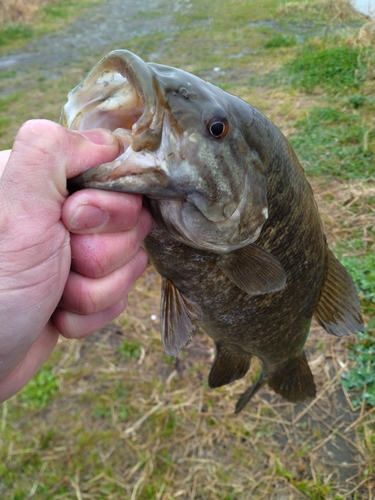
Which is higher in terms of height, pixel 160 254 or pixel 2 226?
pixel 2 226

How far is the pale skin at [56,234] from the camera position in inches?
36.1

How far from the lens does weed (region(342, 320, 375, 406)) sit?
8.07 ft

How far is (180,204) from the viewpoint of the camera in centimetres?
107

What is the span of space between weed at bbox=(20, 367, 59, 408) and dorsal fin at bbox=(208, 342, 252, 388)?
1.41 meters

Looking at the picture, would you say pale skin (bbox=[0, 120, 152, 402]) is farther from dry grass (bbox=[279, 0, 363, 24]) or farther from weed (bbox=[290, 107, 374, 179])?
dry grass (bbox=[279, 0, 363, 24])

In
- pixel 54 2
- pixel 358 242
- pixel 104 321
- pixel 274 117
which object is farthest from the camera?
pixel 54 2

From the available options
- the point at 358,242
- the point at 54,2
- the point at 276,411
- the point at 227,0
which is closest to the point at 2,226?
the point at 276,411

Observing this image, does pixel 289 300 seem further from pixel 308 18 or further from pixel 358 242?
pixel 308 18

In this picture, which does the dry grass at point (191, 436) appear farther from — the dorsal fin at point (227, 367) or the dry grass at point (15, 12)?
the dry grass at point (15, 12)

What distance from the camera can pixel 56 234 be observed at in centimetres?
100

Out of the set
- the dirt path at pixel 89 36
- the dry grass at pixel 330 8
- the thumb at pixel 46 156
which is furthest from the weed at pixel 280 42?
the thumb at pixel 46 156

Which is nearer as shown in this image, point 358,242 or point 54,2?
point 358,242

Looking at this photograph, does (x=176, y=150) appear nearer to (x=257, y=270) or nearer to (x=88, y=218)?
(x=88, y=218)

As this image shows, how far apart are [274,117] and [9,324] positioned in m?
4.88
